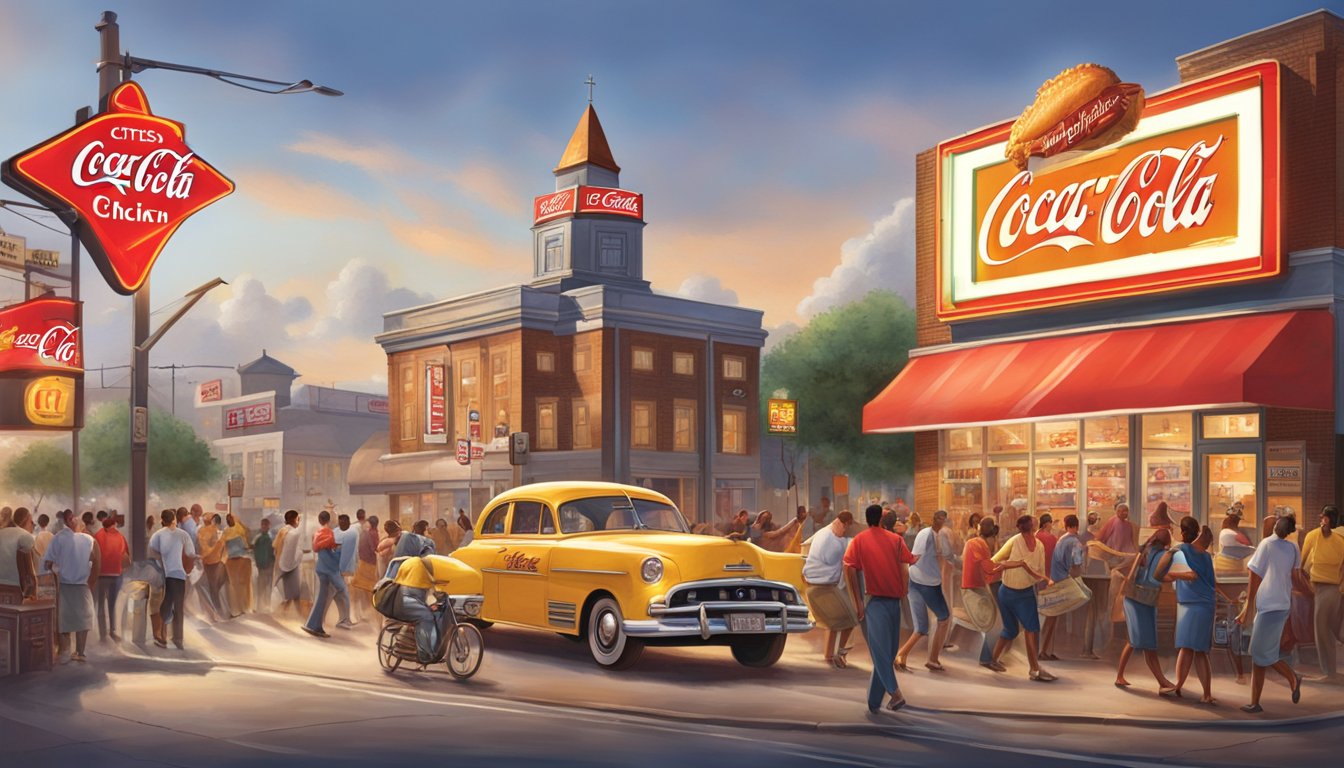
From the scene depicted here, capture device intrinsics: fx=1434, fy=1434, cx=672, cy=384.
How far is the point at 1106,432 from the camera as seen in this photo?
2552 cm

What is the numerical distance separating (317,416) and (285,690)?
91.7 m

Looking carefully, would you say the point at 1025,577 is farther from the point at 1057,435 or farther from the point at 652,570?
the point at 1057,435

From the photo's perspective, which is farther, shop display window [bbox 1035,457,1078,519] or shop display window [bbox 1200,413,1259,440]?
shop display window [bbox 1035,457,1078,519]

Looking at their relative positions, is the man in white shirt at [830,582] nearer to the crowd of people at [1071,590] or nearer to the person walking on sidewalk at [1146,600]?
the crowd of people at [1071,590]

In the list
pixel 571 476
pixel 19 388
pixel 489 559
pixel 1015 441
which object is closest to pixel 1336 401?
pixel 1015 441

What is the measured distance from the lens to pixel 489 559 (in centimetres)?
1822

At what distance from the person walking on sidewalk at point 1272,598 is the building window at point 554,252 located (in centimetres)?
5165

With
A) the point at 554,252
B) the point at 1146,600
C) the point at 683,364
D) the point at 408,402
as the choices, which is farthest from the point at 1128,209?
the point at 554,252

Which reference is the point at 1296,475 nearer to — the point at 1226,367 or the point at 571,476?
the point at 1226,367

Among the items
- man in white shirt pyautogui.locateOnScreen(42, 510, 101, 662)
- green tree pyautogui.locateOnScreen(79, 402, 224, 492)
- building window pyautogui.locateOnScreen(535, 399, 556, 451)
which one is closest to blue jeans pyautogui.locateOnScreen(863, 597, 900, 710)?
man in white shirt pyautogui.locateOnScreen(42, 510, 101, 662)

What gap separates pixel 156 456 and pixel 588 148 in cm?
4690

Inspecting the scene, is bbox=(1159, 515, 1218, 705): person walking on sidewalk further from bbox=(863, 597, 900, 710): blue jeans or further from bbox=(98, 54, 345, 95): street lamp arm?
bbox=(98, 54, 345, 95): street lamp arm

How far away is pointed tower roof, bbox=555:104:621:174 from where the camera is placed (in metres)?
67.1

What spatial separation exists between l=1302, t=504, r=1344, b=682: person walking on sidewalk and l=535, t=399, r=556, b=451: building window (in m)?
39.4
